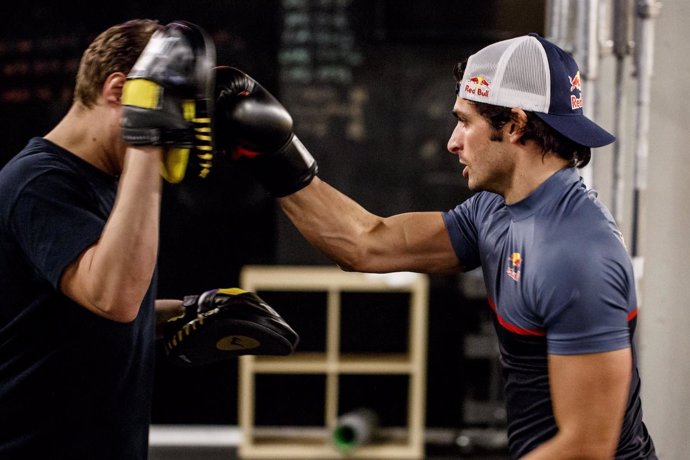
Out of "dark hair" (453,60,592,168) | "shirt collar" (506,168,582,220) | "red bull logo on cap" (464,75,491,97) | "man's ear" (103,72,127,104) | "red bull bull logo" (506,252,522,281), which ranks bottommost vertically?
"red bull bull logo" (506,252,522,281)

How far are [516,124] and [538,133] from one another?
0.05m

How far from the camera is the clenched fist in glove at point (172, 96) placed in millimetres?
1571

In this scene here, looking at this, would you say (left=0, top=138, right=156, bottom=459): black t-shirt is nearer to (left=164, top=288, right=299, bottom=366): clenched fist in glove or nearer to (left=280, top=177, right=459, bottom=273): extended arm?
(left=164, top=288, right=299, bottom=366): clenched fist in glove

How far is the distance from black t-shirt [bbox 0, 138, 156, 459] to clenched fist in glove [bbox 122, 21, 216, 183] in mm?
172

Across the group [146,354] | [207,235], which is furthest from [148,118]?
[207,235]

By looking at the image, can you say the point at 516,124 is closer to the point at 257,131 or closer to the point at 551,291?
the point at 551,291

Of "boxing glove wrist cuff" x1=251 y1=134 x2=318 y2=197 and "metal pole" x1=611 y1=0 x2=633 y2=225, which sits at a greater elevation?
"metal pole" x1=611 y1=0 x2=633 y2=225

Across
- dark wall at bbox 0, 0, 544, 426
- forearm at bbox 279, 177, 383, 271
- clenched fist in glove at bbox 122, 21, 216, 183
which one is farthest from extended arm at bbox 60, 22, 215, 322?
dark wall at bbox 0, 0, 544, 426

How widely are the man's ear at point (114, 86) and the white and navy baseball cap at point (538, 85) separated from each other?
0.70m

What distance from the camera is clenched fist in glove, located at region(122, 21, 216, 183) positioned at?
1.57 m

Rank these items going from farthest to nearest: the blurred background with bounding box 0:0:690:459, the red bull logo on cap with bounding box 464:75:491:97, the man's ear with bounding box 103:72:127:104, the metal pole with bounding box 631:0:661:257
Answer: the blurred background with bounding box 0:0:690:459, the metal pole with bounding box 631:0:661:257, the red bull logo on cap with bounding box 464:75:491:97, the man's ear with bounding box 103:72:127:104

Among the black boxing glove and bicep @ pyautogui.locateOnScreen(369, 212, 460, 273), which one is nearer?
the black boxing glove

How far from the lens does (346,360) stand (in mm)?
4148

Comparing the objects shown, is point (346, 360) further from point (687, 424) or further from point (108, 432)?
point (108, 432)
